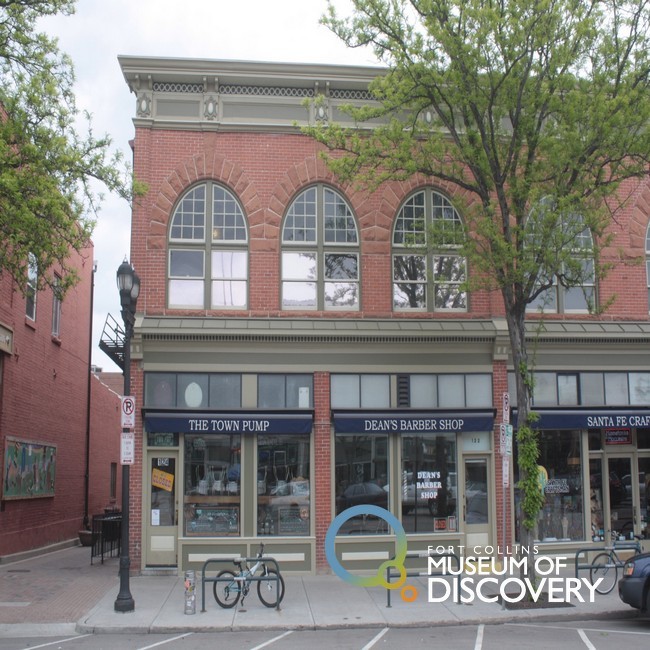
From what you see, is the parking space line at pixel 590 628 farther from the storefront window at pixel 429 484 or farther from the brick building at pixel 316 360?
the storefront window at pixel 429 484

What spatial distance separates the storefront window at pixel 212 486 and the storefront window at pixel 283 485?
0.52 meters

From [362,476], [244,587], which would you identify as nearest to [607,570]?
[362,476]

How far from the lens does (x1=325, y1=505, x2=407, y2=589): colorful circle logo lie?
1424cm

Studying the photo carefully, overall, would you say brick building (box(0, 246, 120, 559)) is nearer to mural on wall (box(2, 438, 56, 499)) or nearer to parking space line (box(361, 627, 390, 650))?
mural on wall (box(2, 438, 56, 499))

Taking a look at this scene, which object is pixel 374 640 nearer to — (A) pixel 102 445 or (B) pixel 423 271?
(B) pixel 423 271

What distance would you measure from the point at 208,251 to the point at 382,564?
7873 mm

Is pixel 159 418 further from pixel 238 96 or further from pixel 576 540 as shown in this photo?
pixel 576 540

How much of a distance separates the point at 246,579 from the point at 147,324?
6.54 metres

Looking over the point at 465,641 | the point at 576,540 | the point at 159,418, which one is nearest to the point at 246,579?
the point at 465,641

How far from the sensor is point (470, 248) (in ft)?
49.3

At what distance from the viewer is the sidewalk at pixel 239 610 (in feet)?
42.4

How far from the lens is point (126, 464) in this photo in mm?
14141

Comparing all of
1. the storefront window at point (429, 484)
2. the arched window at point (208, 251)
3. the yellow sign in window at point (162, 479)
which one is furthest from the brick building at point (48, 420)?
the storefront window at point (429, 484)

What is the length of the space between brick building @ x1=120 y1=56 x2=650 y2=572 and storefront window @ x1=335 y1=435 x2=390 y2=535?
0.04 meters
